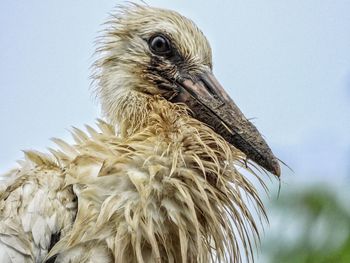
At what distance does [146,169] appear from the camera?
6.88 m

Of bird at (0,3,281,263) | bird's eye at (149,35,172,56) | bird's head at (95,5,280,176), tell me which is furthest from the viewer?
bird's eye at (149,35,172,56)

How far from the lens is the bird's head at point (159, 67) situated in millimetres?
7582

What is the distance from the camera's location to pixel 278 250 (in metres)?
7.96

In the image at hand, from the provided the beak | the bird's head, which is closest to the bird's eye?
the bird's head

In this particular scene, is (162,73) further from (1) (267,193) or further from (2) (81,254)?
(2) (81,254)

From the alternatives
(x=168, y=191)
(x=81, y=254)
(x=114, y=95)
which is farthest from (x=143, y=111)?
(x=81, y=254)

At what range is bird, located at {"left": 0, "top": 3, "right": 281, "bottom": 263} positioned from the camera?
6621 mm

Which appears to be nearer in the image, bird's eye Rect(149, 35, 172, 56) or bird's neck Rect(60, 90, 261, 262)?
bird's neck Rect(60, 90, 261, 262)

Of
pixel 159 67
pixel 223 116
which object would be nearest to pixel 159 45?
pixel 159 67

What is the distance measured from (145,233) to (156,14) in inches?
70.1

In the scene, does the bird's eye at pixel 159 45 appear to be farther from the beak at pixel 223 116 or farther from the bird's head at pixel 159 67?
the beak at pixel 223 116

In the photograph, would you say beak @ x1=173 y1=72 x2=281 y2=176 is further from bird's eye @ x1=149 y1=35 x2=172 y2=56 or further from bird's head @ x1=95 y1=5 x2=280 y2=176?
bird's eye @ x1=149 y1=35 x2=172 y2=56

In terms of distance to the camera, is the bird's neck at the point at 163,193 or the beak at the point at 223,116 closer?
the bird's neck at the point at 163,193

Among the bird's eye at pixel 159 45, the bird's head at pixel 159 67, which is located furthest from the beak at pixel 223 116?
the bird's eye at pixel 159 45
